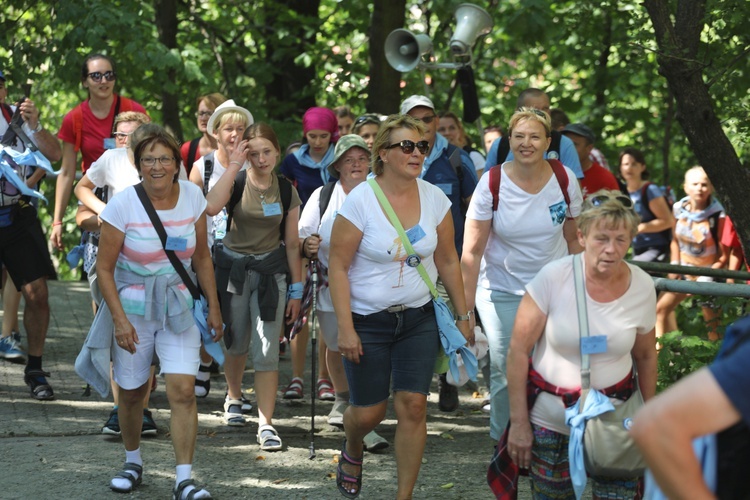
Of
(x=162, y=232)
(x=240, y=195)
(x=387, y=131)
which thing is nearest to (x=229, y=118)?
(x=240, y=195)

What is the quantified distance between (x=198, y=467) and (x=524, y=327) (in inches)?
106

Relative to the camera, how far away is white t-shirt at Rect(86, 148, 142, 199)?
6938mm

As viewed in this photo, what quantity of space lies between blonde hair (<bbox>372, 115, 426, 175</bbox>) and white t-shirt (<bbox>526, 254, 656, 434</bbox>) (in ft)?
4.63

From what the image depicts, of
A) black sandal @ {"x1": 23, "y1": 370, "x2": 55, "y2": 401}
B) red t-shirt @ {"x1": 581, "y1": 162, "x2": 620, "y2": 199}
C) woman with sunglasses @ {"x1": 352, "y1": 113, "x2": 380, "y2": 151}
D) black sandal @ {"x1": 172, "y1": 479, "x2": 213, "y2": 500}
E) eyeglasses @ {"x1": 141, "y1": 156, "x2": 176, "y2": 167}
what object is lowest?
black sandal @ {"x1": 172, "y1": 479, "x2": 213, "y2": 500}

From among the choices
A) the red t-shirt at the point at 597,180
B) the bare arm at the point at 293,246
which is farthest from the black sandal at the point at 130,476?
the red t-shirt at the point at 597,180

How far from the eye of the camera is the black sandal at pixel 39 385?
773 centimetres

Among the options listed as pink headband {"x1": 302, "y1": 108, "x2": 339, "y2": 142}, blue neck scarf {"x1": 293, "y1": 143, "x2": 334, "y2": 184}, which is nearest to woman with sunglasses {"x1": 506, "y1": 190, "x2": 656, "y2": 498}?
blue neck scarf {"x1": 293, "y1": 143, "x2": 334, "y2": 184}

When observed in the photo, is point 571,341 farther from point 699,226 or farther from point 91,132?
point 699,226

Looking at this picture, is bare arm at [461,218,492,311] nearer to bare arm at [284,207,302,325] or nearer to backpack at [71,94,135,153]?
bare arm at [284,207,302,325]

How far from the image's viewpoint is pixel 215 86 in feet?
42.3

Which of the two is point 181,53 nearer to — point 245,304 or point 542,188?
point 245,304

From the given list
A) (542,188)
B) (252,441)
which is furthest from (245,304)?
(542,188)

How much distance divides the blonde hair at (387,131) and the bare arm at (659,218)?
5.81 meters

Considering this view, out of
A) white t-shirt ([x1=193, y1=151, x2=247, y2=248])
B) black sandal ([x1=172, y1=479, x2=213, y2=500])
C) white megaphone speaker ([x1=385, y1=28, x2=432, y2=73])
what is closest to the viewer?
black sandal ([x1=172, y1=479, x2=213, y2=500])
